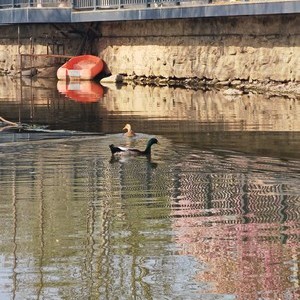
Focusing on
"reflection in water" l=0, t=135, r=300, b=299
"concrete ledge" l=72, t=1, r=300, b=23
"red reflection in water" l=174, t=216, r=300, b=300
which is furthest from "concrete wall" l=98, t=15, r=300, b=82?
"red reflection in water" l=174, t=216, r=300, b=300

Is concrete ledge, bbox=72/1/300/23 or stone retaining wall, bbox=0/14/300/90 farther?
stone retaining wall, bbox=0/14/300/90

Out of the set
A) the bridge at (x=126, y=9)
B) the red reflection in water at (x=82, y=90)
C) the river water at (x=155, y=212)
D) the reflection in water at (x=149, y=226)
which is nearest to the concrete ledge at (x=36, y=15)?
the bridge at (x=126, y=9)

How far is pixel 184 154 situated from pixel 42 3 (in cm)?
3374

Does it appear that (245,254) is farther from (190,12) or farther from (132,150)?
(190,12)

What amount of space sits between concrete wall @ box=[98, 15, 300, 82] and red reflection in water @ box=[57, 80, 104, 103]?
83.5 inches

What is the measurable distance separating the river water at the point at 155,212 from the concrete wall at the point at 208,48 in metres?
10.6

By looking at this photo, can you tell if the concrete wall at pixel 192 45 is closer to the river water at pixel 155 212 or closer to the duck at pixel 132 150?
the river water at pixel 155 212

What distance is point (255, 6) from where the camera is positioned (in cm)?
3944

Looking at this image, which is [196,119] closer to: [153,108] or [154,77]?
[153,108]

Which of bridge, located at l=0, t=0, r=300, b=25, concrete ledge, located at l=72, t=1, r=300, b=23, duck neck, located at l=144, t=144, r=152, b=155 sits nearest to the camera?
duck neck, located at l=144, t=144, r=152, b=155

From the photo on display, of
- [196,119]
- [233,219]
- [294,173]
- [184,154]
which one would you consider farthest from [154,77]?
[233,219]

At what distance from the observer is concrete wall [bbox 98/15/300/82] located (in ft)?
131

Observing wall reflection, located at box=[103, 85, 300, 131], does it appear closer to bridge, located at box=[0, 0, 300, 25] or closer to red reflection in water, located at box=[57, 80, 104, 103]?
red reflection in water, located at box=[57, 80, 104, 103]

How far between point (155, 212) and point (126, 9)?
3185 cm
